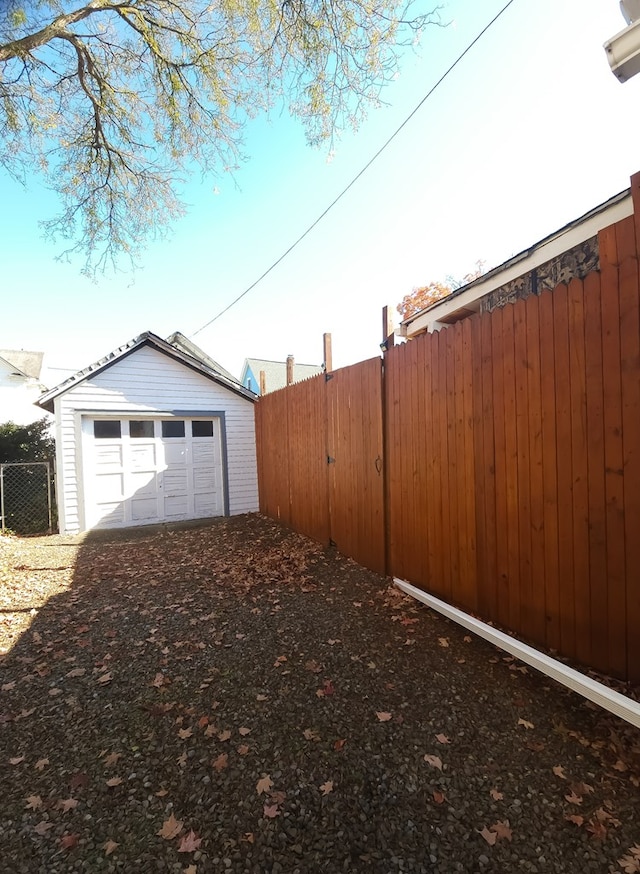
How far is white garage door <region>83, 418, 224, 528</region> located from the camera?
25.2 feet

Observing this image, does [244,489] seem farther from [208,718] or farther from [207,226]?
[208,718]

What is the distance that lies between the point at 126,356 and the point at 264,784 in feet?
26.2

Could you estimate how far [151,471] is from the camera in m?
8.12

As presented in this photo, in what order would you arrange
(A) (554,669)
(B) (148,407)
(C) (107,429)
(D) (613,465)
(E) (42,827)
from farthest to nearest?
1. (B) (148,407)
2. (C) (107,429)
3. (A) (554,669)
4. (D) (613,465)
5. (E) (42,827)

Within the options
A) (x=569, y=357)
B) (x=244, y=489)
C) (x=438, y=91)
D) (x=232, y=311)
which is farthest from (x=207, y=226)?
(x=569, y=357)

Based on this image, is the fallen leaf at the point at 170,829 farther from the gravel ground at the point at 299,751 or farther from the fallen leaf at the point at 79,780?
the fallen leaf at the point at 79,780

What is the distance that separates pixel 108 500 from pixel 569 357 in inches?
321

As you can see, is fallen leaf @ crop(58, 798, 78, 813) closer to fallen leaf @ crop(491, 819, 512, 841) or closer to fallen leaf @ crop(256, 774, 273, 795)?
fallen leaf @ crop(256, 774, 273, 795)

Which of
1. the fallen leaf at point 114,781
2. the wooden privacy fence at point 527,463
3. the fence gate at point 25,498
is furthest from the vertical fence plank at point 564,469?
the fence gate at point 25,498

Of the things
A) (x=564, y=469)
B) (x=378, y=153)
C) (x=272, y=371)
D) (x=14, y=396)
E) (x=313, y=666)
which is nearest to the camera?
(x=564, y=469)

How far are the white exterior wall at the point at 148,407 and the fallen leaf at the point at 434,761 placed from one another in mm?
7275

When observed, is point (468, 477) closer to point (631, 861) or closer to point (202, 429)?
point (631, 861)

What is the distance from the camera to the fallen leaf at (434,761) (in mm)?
1782

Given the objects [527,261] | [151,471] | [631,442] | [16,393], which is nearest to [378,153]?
[527,261]
